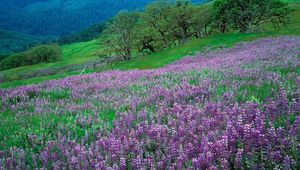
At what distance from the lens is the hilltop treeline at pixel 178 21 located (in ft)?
150

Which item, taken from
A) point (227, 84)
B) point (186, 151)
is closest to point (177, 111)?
point (186, 151)

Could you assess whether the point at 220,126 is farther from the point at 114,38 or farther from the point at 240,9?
the point at 114,38

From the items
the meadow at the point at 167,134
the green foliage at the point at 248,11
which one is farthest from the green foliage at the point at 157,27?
the meadow at the point at 167,134

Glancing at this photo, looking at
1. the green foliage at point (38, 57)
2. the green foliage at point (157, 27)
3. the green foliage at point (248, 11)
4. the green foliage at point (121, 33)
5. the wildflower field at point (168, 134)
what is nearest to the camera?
the wildflower field at point (168, 134)

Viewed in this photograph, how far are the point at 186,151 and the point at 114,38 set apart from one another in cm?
5044

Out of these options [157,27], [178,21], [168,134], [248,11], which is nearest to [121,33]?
[157,27]

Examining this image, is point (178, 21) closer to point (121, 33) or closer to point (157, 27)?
point (157, 27)

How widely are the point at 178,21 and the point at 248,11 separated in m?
15.5

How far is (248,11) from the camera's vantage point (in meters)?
44.6

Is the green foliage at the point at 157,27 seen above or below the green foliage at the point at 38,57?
above

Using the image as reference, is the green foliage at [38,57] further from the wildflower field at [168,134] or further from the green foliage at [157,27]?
the wildflower field at [168,134]

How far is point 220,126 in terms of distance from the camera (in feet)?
17.8

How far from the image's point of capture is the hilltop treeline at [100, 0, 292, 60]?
4566 centimetres

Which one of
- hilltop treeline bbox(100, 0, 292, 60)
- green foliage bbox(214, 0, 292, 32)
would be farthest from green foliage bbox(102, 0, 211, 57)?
green foliage bbox(214, 0, 292, 32)
